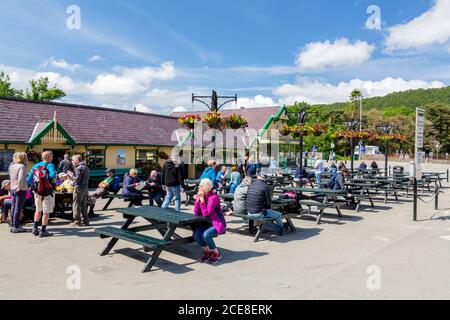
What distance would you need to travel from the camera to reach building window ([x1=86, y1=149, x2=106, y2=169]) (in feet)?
65.4

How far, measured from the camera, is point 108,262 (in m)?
6.44

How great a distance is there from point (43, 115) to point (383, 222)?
17113 millimetres

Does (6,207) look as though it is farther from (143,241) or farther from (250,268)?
(250,268)

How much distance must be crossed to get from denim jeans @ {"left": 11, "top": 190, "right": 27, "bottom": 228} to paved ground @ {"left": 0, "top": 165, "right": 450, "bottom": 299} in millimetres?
320

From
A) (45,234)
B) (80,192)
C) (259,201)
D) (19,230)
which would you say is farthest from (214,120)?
(19,230)

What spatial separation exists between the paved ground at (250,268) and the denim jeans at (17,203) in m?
0.32

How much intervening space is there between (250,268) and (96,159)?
1611 cm

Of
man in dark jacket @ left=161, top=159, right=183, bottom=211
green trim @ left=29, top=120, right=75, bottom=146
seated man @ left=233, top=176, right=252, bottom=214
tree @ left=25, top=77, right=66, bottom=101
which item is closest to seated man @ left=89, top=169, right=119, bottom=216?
man in dark jacket @ left=161, top=159, right=183, bottom=211

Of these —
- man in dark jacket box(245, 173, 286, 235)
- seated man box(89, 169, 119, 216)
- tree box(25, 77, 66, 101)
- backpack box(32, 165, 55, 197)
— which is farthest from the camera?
tree box(25, 77, 66, 101)

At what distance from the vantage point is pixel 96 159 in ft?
66.8

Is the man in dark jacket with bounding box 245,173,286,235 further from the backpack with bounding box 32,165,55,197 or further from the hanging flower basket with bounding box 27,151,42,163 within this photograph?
the hanging flower basket with bounding box 27,151,42,163

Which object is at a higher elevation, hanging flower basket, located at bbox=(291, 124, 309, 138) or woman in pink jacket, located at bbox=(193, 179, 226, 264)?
hanging flower basket, located at bbox=(291, 124, 309, 138)
